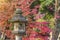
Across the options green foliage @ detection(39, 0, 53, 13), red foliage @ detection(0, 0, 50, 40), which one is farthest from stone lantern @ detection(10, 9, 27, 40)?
green foliage @ detection(39, 0, 53, 13)

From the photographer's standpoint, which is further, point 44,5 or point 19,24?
point 44,5

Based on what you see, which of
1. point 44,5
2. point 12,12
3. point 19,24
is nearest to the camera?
point 19,24

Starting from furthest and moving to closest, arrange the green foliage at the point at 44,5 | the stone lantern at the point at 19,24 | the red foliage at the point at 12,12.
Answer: the green foliage at the point at 44,5
the red foliage at the point at 12,12
the stone lantern at the point at 19,24

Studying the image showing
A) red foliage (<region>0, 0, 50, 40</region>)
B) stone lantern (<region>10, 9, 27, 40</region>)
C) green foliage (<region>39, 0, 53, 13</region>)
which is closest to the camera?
stone lantern (<region>10, 9, 27, 40</region>)

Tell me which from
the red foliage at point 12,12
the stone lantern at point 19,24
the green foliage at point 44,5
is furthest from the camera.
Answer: the green foliage at point 44,5

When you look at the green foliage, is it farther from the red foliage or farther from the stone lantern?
the stone lantern

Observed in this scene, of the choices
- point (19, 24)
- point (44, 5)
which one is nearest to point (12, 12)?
point (19, 24)

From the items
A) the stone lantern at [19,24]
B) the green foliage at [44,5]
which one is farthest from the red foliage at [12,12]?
the green foliage at [44,5]

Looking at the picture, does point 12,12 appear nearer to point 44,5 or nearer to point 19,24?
point 19,24

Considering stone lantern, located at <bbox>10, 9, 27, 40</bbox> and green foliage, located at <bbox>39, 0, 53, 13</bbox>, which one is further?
green foliage, located at <bbox>39, 0, 53, 13</bbox>

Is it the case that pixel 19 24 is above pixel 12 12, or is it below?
below

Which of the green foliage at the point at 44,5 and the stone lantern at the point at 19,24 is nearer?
the stone lantern at the point at 19,24

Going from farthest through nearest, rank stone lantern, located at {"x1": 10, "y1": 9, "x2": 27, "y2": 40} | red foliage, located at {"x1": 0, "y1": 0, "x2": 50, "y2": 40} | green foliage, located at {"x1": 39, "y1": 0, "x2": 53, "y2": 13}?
green foliage, located at {"x1": 39, "y1": 0, "x2": 53, "y2": 13} → red foliage, located at {"x1": 0, "y1": 0, "x2": 50, "y2": 40} → stone lantern, located at {"x1": 10, "y1": 9, "x2": 27, "y2": 40}

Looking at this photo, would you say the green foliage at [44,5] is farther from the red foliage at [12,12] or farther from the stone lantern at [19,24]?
the stone lantern at [19,24]
